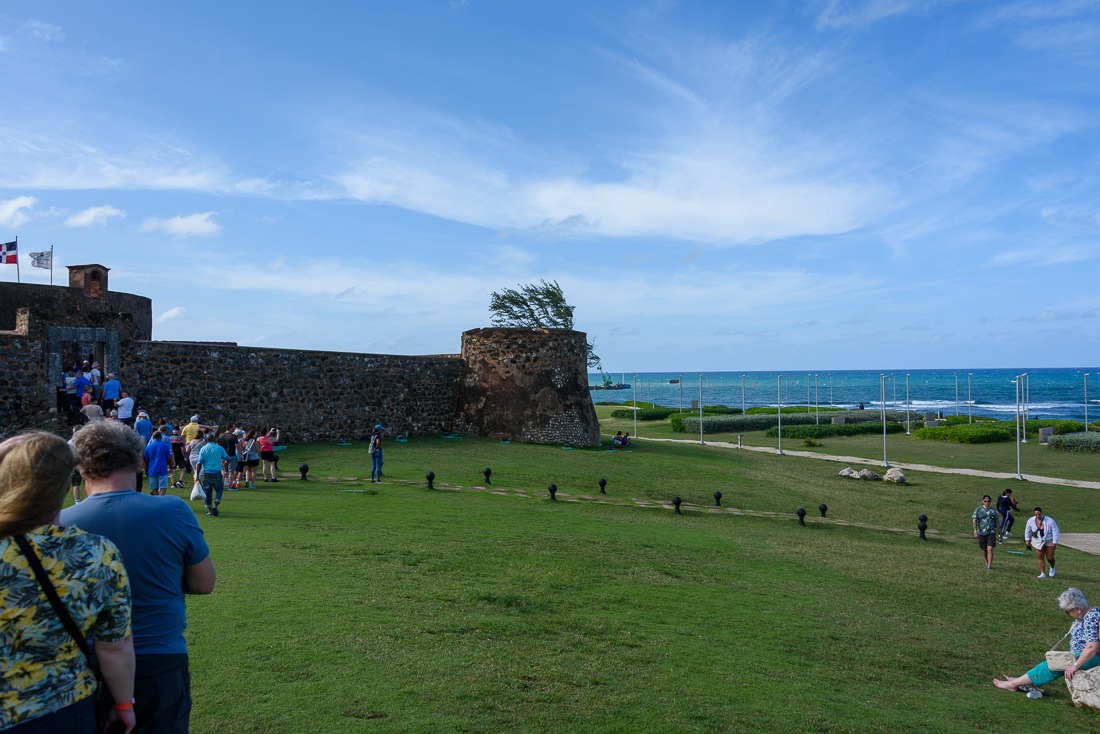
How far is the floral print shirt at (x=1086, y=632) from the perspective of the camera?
752cm

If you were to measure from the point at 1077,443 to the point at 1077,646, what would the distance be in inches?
1304

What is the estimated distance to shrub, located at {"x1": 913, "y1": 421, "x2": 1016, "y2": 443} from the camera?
3812cm

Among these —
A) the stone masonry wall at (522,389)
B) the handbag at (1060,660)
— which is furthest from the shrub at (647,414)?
the handbag at (1060,660)

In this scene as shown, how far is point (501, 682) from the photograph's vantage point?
5.91 m

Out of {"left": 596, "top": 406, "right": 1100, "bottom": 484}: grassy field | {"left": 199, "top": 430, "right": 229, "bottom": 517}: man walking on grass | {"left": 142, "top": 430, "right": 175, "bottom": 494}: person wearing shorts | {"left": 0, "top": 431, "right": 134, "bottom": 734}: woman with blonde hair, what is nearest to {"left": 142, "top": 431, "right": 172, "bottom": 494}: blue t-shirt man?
{"left": 142, "top": 430, "right": 175, "bottom": 494}: person wearing shorts

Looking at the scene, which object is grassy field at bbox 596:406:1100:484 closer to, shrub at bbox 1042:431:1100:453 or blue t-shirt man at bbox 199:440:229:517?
→ shrub at bbox 1042:431:1100:453

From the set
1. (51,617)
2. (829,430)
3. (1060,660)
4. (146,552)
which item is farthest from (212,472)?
(829,430)

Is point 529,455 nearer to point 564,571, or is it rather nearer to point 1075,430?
point 564,571

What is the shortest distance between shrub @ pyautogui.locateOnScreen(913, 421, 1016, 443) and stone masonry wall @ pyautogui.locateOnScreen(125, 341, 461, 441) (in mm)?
26720

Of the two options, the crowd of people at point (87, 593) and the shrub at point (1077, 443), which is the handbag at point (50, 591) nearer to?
the crowd of people at point (87, 593)

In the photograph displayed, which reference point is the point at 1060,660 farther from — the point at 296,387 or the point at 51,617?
the point at 296,387

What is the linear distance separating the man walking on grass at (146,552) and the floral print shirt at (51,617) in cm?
32

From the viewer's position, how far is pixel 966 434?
38.2 metres

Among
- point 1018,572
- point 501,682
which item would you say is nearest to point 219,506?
point 501,682
